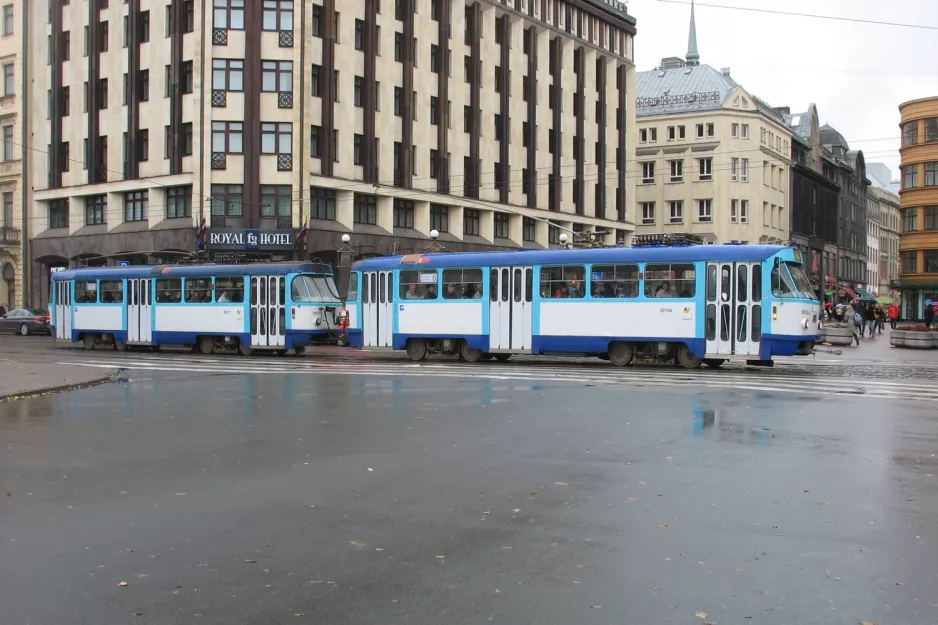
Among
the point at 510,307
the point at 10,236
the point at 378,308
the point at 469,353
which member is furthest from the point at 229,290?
the point at 10,236

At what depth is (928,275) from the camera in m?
77.5

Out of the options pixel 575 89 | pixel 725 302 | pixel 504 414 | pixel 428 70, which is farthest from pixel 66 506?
pixel 575 89

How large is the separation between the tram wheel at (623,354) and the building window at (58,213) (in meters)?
39.5

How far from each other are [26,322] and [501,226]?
26.8 metres

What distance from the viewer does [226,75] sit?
46.2 metres

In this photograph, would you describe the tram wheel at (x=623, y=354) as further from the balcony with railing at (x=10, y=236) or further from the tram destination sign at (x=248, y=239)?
Result: the balcony with railing at (x=10, y=236)

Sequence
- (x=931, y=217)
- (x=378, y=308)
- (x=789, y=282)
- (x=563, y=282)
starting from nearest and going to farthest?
(x=789, y=282), (x=563, y=282), (x=378, y=308), (x=931, y=217)

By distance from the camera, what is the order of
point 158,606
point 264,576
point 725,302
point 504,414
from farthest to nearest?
point 725,302
point 504,414
point 264,576
point 158,606

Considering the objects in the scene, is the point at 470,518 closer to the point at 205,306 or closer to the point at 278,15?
the point at 205,306

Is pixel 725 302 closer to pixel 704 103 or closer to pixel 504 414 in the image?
pixel 504 414

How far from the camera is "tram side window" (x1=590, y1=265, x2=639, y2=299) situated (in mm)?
24828

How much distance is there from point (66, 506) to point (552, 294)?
19.1 metres

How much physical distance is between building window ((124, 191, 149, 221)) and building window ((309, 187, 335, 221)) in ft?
29.4

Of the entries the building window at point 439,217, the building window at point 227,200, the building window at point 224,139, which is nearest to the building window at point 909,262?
the building window at point 439,217
